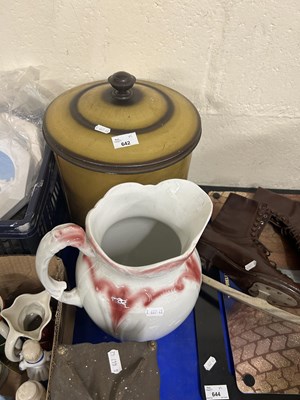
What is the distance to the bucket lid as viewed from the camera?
680 mm

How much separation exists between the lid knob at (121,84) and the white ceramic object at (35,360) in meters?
0.48

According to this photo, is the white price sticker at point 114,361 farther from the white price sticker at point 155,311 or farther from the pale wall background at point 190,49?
the pale wall background at point 190,49

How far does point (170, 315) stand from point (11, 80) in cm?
68

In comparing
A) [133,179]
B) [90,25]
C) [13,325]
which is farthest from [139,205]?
[90,25]

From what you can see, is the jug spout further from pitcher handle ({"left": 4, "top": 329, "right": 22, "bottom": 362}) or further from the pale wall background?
the pale wall background

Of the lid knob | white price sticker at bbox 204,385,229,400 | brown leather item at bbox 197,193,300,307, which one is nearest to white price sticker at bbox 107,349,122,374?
white price sticker at bbox 204,385,229,400

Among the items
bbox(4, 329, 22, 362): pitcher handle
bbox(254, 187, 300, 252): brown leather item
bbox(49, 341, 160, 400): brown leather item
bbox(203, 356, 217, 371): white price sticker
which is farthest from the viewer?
bbox(254, 187, 300, 252): brown leather item

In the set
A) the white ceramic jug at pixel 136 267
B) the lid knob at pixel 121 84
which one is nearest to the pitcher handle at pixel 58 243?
the white ceramic jug at pixel 136 267

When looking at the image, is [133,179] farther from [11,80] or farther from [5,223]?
[11,80]

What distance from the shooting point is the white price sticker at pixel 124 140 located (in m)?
0.68

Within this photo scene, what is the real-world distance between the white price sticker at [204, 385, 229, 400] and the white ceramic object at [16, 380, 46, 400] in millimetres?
318

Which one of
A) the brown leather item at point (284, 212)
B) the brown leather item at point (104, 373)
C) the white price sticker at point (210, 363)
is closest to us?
the brown leather item at point (104, 373)

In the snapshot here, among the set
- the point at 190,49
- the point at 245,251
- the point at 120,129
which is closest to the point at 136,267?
the point at 120,129

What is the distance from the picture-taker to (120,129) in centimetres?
69
